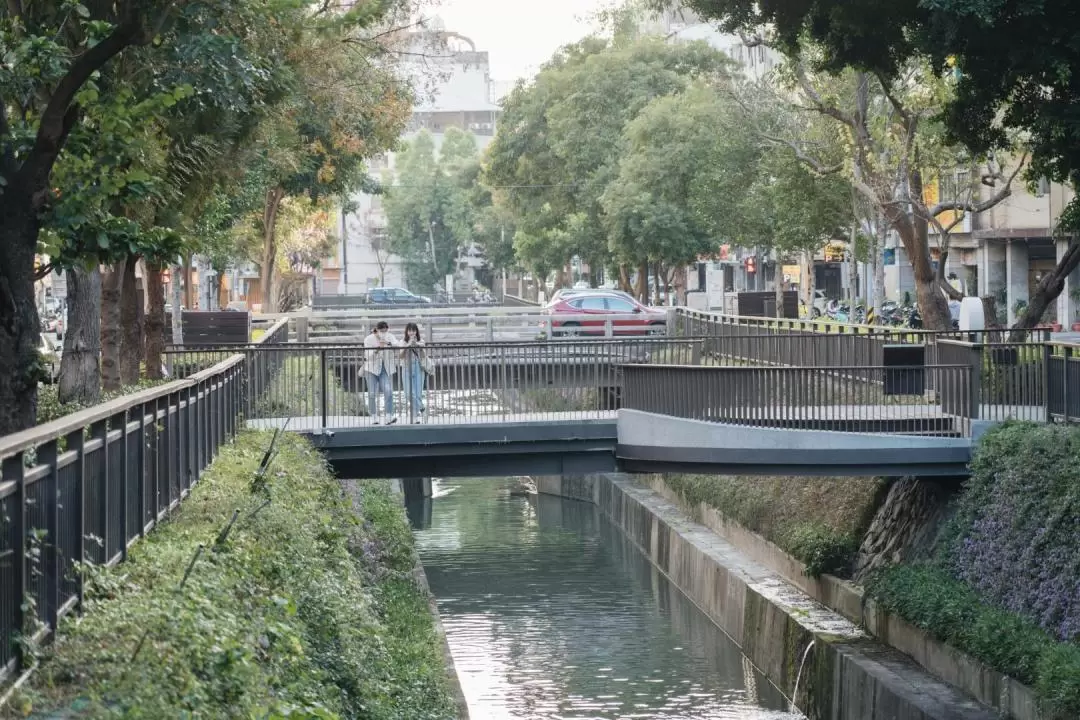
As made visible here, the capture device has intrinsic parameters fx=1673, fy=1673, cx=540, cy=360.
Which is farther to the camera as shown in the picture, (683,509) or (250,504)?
(683,509)

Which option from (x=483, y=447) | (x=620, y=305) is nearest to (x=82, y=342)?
(x=483, y=447)

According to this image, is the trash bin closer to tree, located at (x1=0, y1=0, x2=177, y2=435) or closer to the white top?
the white top

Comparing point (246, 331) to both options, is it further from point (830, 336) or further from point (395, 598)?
point (395, 598)

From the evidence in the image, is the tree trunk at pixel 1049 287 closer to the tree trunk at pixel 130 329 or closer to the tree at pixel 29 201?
the tree trunk at pixel 130 329

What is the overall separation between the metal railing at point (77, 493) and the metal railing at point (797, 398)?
24.4 ft

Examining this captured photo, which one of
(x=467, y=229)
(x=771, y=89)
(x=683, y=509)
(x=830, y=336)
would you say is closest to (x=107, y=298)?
(x=830, y=336)

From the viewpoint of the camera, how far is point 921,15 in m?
20.1

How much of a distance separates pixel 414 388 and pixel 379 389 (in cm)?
71

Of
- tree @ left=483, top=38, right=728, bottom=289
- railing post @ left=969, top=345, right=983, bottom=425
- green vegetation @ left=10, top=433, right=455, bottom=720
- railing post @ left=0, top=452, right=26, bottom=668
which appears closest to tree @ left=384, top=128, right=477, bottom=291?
tree @ left=483, top=38, right=728, bottom=289

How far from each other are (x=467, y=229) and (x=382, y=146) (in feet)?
276

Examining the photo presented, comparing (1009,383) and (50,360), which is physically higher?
(50,360)

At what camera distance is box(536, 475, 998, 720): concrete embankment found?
18297 mm

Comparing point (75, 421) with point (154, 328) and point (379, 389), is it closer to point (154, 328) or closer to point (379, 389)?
point (379, 389)

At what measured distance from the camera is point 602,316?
156 feet
